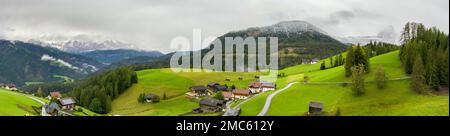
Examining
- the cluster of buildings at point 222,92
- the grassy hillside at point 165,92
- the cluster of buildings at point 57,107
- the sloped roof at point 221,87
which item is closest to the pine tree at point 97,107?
the grassy hillside at point 165,92

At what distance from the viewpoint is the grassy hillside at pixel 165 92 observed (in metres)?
91.5

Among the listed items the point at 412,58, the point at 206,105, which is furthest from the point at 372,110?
the point at 206,105

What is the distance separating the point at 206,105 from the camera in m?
82.8

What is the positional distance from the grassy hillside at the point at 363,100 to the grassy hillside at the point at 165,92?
77.9 ft

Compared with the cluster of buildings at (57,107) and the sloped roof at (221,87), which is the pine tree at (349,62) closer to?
the sloped roof at (221,87)

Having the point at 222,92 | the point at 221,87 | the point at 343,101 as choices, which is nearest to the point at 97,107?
the point at 222,92

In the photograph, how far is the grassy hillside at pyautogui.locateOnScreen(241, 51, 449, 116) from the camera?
4819 cm

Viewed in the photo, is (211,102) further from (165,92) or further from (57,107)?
(165,92)

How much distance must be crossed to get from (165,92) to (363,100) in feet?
245

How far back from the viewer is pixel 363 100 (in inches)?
2344

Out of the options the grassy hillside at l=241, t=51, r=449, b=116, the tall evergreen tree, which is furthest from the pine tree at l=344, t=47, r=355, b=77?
the tall evergreen tree
